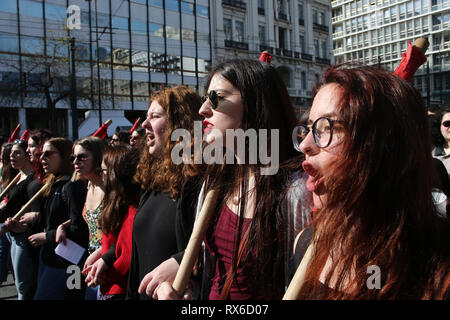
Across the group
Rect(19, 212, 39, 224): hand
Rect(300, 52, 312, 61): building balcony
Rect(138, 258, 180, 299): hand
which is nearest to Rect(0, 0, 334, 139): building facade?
Rect(300, 52, 312, 61): building balcony

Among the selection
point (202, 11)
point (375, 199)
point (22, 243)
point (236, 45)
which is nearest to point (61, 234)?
point (22, 243)

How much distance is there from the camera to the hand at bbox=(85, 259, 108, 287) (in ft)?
8.19

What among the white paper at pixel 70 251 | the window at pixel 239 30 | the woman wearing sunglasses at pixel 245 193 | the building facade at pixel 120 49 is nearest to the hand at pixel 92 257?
the white paper at pixel 70 251

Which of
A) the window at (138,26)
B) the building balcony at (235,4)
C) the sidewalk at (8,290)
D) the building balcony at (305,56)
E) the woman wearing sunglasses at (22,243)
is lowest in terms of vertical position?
→ the sidewalk at (8,290)

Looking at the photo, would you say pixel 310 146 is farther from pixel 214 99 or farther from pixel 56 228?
pixel 56 228

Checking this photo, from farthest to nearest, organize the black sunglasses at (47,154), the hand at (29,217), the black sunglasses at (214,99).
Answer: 1. the hand at (29,217)
2. the black sunglasses at (47,154)
3. the black sunglasses at (214,99)

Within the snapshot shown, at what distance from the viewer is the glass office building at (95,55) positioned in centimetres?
2064

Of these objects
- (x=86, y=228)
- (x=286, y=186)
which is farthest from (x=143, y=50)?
(x=286, y=186)

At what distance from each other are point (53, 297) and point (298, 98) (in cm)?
3732

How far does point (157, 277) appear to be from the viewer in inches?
62.3

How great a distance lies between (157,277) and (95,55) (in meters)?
26.8

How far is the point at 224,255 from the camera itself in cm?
156

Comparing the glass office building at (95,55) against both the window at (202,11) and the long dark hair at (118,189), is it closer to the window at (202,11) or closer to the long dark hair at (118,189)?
the window at (202,11)

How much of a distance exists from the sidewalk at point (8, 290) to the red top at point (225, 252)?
13.6 ft
